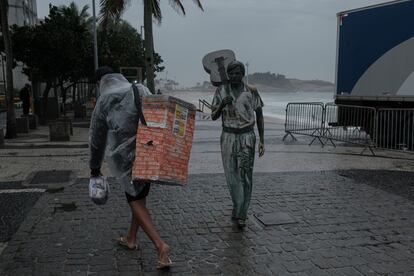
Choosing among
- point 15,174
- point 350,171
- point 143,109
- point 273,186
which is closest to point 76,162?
point 15,174

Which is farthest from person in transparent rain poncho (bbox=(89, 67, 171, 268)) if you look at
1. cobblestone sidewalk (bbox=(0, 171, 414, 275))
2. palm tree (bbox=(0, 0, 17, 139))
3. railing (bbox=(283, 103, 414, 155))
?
palm tree (bbox=(0, 0, 17, 139))

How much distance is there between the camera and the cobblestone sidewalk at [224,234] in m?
4.10

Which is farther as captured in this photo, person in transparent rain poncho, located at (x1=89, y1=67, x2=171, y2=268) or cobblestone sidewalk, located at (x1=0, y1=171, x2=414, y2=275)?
cobblestone sidewalk, located at (x1=0, y1=171, x2=414, y2=275)

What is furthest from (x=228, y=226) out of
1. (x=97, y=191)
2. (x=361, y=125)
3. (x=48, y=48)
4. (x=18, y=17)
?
(x=18, y=17)

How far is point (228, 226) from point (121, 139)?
183cm

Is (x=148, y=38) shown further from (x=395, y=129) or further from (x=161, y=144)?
(x=161, y=144)

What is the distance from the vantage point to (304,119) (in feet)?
50.2

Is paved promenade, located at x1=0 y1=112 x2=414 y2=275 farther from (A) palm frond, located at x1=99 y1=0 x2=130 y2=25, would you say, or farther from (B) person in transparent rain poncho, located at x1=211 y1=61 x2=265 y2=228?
(A) palm frond, located at x1=99 y1=0 x2=130 y2=25

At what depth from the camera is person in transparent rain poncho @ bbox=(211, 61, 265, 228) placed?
5043 millimetres

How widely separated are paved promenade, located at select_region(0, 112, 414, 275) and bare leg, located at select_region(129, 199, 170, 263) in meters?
0.16

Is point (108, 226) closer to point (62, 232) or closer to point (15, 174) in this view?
point (62, 232)

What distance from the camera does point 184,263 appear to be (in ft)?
13.7

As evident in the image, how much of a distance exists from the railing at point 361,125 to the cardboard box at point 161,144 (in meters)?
8.05

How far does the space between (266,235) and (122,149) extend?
1.87 m
